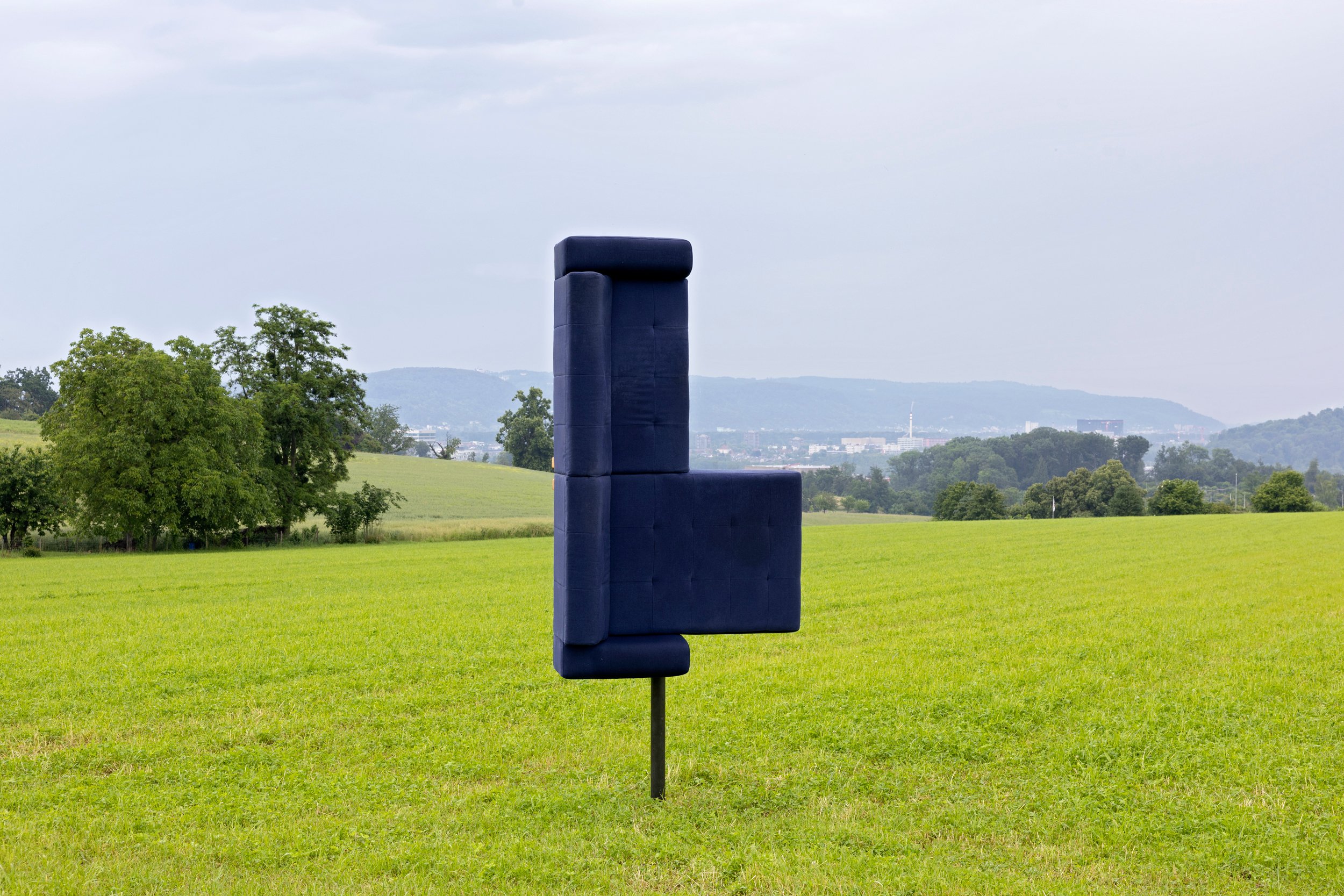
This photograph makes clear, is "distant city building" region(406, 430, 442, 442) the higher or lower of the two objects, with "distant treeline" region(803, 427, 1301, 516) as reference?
higher

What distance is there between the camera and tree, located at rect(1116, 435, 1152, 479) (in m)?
126

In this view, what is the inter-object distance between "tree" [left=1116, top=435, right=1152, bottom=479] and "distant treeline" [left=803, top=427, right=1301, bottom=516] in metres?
0.12

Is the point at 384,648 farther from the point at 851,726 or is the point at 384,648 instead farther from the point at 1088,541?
the point at 1088,541

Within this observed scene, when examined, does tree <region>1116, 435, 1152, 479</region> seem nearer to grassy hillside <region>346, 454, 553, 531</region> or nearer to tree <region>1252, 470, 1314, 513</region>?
tree <region>1252, 470, 1314, 513</region>

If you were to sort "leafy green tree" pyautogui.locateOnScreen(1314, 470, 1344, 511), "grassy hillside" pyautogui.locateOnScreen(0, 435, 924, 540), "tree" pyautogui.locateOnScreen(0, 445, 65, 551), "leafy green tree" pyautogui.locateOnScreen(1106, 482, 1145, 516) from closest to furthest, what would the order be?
"tree" pyautogui.locateOnScreen(0, 445, 65, 551) → "grassy hillside" pyautogui.locateOnScreen(0, 435, 924, 540) → "leafy green tree" pyautogui.locateOnScreen(1106, 482, 1145, 516) → "leafy green tree" pyautogui.locateOnScreen(1314, 470, 1344, 511)

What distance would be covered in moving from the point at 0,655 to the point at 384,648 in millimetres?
5390

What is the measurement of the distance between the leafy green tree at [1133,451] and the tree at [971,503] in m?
56.6

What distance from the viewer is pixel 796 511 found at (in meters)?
7.28

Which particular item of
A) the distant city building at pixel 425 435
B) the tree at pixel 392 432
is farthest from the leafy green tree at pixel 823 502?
the tree at pixel 392 432

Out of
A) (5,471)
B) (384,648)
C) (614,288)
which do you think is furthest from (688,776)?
(5,471)

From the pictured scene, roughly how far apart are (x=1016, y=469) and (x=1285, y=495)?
52.6 m

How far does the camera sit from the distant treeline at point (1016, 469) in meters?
101

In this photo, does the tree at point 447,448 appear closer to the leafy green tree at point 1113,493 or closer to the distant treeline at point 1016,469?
the distant treeline at point 1016,469

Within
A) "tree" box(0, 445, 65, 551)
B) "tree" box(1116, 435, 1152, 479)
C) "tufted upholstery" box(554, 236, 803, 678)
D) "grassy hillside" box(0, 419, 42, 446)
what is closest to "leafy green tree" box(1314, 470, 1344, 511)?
"tree" box(1116, 435, 1152, 479)
